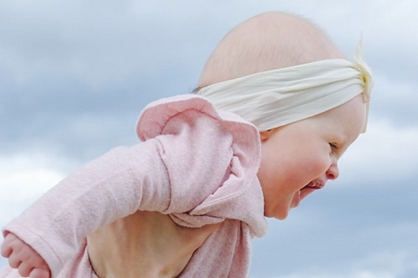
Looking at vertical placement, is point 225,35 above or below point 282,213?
above

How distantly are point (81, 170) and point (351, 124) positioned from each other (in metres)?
0.85

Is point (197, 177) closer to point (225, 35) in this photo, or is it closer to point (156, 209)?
point (156, 209)

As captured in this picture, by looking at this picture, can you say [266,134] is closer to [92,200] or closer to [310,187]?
[310,187]

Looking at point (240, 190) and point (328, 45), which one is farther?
point (328, 45)

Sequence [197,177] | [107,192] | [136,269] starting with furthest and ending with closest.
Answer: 1. [136,269]
2. [197,177]
3. [107,192]

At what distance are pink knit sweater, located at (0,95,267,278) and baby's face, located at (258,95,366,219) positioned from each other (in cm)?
8

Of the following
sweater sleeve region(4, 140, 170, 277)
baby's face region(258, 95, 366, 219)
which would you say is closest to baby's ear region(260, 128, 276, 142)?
baby's face region(258, 95, 366, 219)

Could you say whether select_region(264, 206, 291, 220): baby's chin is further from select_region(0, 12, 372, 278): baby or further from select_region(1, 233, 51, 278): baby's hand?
select_region(1, 233, 51, 278): baby's hand

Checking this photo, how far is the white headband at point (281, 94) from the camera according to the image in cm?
212

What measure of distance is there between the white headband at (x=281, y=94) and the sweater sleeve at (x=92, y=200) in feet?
1.08

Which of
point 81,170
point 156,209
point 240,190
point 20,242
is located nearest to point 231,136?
point 240,190

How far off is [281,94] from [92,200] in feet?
2.20

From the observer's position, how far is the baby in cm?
173

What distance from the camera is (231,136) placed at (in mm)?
1979
